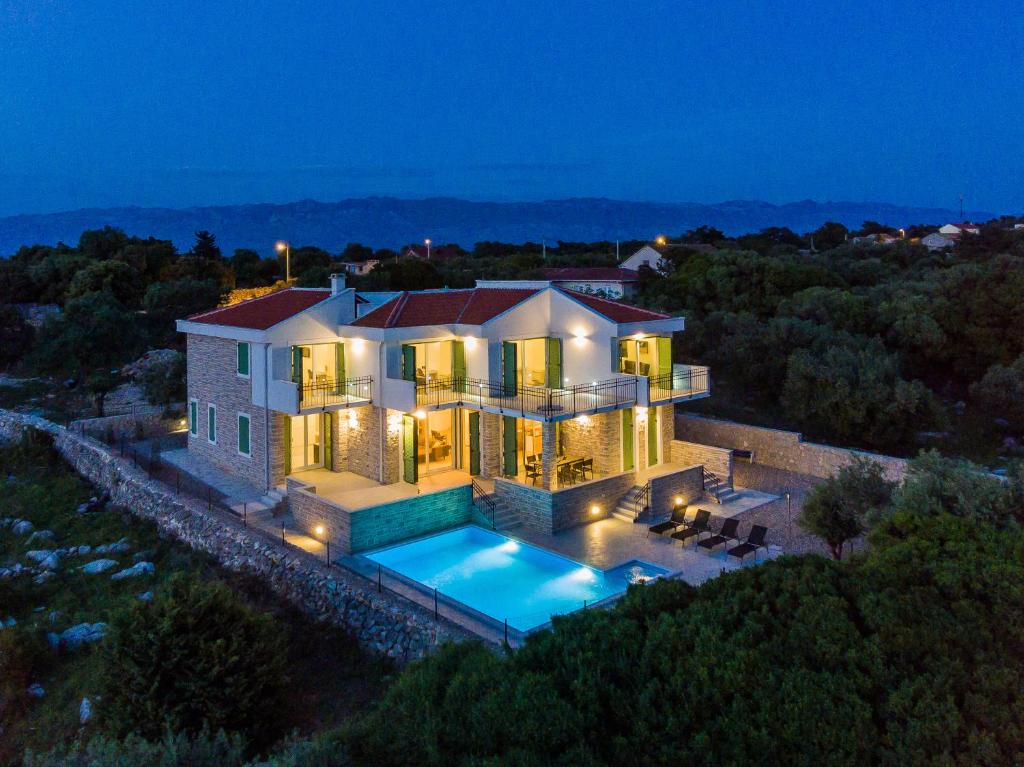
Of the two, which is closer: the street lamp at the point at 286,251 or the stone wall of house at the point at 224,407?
the stone wall of house at the point at 224,407

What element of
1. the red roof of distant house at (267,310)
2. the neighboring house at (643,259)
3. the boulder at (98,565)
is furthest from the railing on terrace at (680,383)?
the neighboring house at (643,259)

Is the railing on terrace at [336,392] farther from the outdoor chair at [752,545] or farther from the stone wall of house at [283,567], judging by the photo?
the outdoor chair at [752,545]

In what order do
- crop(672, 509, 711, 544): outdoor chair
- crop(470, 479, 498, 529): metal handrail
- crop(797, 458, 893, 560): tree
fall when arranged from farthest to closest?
crop(470, 479, 498, 529): metal handrail, crop(672, 509, 711, 544): outdoor chair, crop(797, 458, 893, 560): tree

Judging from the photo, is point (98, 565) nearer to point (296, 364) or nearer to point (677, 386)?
point (296, 364)

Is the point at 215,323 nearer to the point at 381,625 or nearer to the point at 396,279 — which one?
the point at 381,625

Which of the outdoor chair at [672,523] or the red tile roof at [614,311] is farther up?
the red tile roof at [614,311]

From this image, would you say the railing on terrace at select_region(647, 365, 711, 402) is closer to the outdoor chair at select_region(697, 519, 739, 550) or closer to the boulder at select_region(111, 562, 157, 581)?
the outdoor chair at select_region(697, 519, 739, 550)

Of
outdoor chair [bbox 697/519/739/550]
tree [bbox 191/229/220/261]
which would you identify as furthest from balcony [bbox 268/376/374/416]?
tree [bbox 191/229/220/261]
